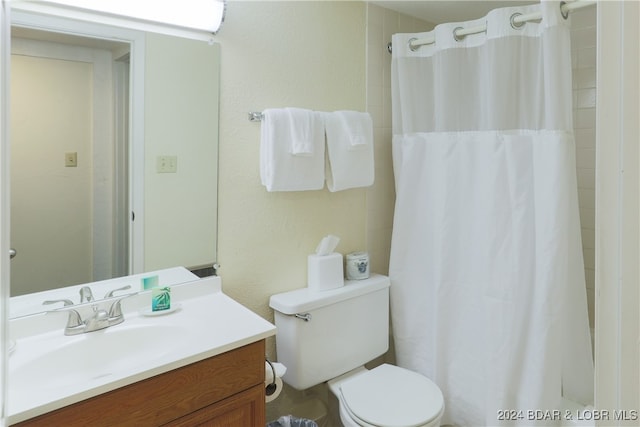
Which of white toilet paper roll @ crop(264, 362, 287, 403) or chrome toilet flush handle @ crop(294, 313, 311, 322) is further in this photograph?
chrome toilet flush handle @ crop(294, 313, 311, 322)

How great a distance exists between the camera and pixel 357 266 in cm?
189

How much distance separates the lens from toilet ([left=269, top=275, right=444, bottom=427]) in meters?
1.46

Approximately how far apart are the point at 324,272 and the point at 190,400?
82cm

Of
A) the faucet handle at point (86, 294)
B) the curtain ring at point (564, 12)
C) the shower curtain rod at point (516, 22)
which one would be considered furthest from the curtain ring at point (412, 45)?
the faucet handle at point (86, 294)

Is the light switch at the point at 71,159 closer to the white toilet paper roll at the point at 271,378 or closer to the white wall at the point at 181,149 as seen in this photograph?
the white wall at the point at 181,149

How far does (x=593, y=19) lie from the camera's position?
2088 mm

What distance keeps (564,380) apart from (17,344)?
2034mm

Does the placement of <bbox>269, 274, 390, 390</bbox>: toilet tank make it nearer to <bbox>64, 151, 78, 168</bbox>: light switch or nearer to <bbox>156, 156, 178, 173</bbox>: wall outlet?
<bbox>156, 156, 178, 173</bbox>: wall outlet

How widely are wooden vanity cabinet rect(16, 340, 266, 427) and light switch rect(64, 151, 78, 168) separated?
2.39 feet

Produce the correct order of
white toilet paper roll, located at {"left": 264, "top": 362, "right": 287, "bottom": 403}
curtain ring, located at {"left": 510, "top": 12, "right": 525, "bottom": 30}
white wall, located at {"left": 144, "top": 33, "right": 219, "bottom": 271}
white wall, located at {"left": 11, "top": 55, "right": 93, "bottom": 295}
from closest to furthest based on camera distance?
white wall, located at {"left": 11, "top": 55, "right": 93, "bottom": 295}, white toilet paper roll, located at {"left": 264, "top": 362, "right": 287, "bottom": 403}, white wall, located at {"left": 144, "top": 33, "right": 219, "bottom": 271}, curtain ring, located at {"left": 510, "top": 12, "right": 525, "bottom": 30}

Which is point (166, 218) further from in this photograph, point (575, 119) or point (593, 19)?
point (593, 19)

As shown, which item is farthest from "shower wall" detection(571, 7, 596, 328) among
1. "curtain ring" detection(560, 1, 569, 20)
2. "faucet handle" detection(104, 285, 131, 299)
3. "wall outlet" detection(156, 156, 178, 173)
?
"faucet handle" detection(104, 285, 131, 299)

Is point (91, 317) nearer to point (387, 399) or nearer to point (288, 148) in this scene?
point (288, 148)

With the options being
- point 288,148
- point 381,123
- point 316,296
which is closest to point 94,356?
point 316,296
